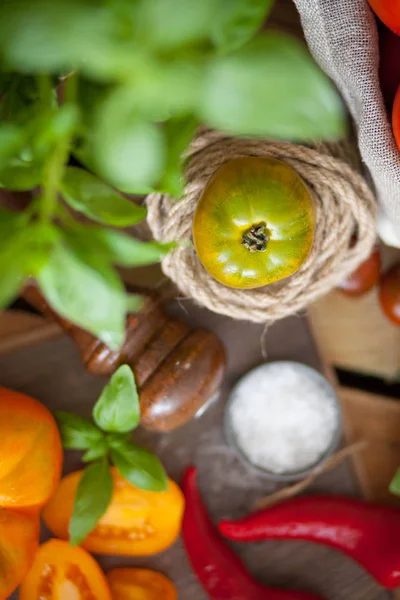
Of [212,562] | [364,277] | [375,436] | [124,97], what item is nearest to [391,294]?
[364,277]

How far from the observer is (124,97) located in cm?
33

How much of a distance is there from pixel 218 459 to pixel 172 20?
0.68m

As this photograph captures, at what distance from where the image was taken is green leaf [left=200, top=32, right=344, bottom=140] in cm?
30

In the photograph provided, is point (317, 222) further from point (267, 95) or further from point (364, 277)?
point (267, 95)

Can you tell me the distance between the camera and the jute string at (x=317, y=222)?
706 mm

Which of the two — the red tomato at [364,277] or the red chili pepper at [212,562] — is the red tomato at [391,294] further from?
the red chili pepper at [212,562]

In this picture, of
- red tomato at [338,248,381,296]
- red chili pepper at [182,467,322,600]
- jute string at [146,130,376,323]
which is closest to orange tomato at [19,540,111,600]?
red chili pepper at [182,467,322,600]

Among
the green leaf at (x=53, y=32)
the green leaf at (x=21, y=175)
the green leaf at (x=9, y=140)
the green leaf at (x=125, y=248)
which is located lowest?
the green leaf at (x=125, y=248)

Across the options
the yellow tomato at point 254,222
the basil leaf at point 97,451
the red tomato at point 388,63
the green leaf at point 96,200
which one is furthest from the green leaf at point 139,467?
the red tomato at point 388,63

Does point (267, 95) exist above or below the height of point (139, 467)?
above

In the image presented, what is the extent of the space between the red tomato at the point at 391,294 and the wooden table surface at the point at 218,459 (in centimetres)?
11

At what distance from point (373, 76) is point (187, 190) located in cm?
22

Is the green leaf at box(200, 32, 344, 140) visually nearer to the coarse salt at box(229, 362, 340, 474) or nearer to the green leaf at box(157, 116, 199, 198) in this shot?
the green leaf at box(157, 116, 199, 198)

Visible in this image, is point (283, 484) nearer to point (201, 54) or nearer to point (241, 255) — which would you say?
point (241, 255)
